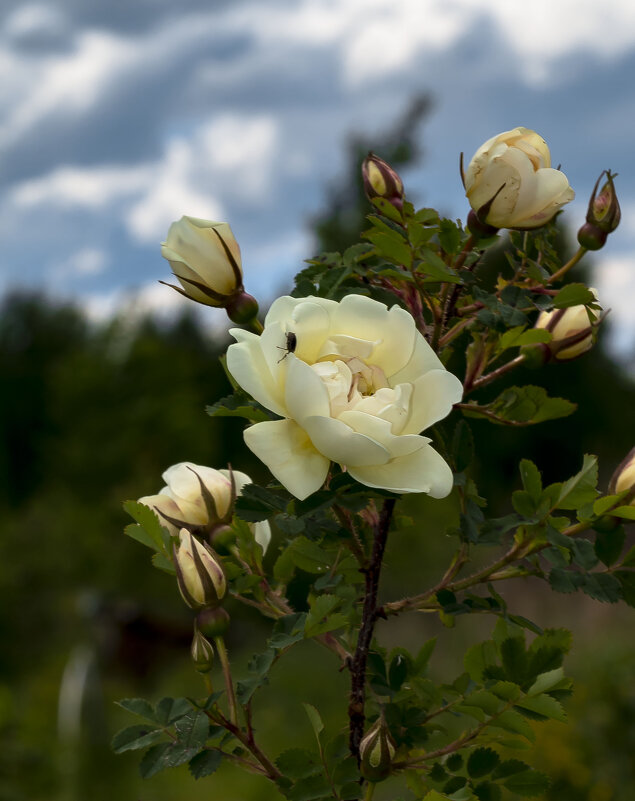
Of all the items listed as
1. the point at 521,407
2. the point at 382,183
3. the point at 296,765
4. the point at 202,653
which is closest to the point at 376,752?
the point at 296,765

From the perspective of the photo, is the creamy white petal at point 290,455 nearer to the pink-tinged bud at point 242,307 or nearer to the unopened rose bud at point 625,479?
the pink-tinged bud at point 242,307

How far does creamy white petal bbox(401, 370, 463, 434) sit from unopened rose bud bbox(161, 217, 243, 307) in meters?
0.29

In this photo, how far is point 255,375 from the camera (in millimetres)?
943

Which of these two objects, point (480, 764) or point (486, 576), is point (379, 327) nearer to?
point (486, 576)

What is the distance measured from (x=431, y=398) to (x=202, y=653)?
424 mm

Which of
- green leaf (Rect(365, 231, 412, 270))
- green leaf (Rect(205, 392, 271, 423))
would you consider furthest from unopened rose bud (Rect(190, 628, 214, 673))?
green leaf (Rect(365, 231, 412, 270))

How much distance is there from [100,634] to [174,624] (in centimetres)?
111

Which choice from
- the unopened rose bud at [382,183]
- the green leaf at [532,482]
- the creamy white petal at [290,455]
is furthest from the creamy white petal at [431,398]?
the unopened rose bud at [382,183]

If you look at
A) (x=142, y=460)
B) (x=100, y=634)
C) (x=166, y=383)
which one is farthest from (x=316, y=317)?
(x=166, y=383)

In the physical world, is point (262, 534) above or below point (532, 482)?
below

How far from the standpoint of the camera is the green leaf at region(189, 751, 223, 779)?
1.06m

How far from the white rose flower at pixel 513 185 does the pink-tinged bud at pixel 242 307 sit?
30cm

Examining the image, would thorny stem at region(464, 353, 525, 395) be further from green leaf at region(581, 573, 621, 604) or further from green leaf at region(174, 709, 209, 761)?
green leaf at region(174, 709, 209, 761)

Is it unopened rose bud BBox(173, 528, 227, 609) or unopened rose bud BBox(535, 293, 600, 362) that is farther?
unopened rose bud BBox(535, 293, 600, 362)
